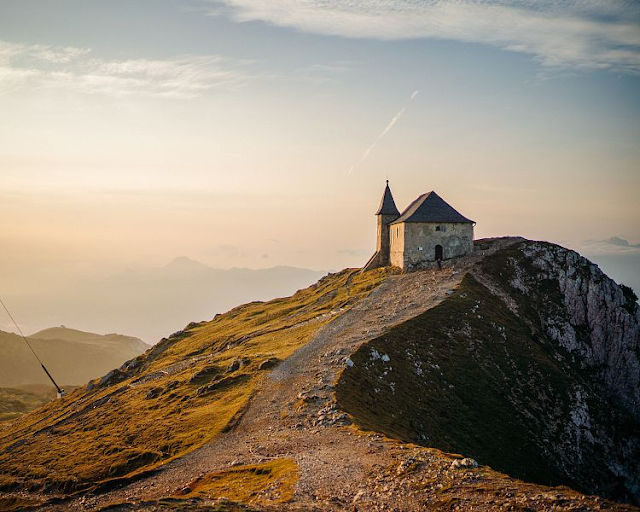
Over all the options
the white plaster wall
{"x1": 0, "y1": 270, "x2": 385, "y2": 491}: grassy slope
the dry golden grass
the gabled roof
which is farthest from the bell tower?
the dry golden grass

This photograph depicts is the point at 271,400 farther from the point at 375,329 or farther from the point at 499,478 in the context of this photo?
the point at 499,478

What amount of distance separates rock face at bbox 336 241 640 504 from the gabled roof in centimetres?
955

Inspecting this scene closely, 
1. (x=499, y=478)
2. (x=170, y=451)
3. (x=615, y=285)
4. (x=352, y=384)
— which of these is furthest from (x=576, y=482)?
(x=615, y=285)

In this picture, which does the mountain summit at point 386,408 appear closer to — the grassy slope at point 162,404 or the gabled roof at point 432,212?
the grassy slope at point 162,404

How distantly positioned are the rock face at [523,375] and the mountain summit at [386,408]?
9.0 inches

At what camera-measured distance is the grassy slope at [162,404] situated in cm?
4325

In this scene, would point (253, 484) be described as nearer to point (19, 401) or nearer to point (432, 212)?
point (432, 212)

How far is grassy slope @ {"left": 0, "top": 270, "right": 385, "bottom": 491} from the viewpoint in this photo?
142ft

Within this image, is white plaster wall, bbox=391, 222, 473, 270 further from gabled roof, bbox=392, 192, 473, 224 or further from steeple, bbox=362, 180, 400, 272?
steeple, bbox=362, 180, 400, 272

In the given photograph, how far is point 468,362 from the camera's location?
56531 millimetres

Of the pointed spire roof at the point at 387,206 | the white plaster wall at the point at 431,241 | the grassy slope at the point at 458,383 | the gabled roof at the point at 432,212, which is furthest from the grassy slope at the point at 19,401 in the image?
the grassy slope at the point at 458,383

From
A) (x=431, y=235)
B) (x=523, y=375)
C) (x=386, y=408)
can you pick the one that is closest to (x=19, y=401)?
(x=431, y=235)

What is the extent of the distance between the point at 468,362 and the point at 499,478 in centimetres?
3121

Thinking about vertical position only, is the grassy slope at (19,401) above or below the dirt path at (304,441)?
below
